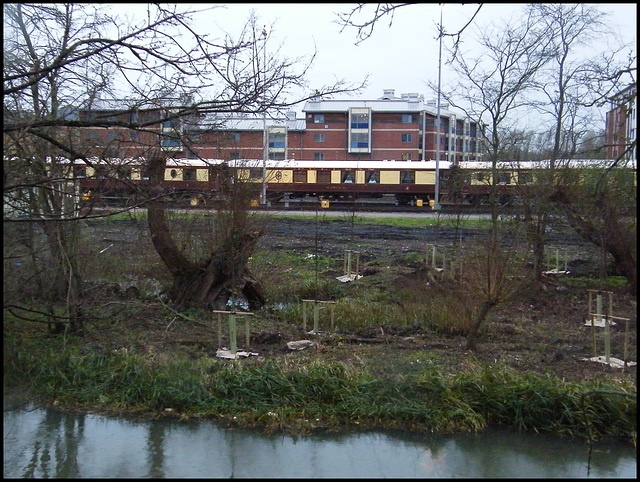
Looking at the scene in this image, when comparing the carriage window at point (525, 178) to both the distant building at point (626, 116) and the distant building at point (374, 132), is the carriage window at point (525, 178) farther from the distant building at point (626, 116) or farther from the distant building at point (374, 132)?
the distant building at point (374, 132)

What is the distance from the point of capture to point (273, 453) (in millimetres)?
6152

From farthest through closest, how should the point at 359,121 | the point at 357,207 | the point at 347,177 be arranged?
1. the point at 359,121
2. the point at 347,177
3. the point at 357,207

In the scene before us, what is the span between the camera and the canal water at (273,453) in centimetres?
575

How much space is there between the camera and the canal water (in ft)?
18.9

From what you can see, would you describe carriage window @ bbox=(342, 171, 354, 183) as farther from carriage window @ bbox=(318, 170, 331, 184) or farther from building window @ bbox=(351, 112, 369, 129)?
building window @ bbox=(351, 112, 369, 129)

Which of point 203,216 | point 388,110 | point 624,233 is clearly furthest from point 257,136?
point 388,110

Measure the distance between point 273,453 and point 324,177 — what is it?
41.5 meters

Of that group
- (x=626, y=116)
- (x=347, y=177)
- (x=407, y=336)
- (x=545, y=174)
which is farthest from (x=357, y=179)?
(x=626, y=116)

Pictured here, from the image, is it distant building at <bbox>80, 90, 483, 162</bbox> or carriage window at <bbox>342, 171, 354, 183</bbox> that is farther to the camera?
distant building at <bbox>80, 90, 483, 162</bbox>

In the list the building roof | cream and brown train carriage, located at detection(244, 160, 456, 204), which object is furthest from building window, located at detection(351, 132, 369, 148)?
cream and brown train carriage, located at detection(244, 160, 456, 204)

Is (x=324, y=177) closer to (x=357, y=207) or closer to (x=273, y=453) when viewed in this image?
(x=357, y=207)

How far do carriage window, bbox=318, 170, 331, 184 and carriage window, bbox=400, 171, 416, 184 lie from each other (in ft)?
16.3

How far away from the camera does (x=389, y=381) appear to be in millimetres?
7352

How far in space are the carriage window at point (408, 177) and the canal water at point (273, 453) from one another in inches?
1602
